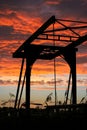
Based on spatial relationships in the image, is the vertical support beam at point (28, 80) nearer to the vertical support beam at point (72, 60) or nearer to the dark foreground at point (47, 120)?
the dark foreground at point (47, 120)

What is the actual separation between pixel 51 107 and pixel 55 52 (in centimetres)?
654

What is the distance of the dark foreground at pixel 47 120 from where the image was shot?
15000mm

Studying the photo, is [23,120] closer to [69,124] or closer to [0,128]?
[0,128]

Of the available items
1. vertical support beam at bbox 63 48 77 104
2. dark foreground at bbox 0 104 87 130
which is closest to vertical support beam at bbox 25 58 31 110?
dark foreground at bbox 0 104 87 130

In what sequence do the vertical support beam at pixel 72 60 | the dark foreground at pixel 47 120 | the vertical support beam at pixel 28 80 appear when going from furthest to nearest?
the vertical support beam at pixel 72 60 → the vertical support beam at pixel 28 80 → the dark foreground at pixel 47 120

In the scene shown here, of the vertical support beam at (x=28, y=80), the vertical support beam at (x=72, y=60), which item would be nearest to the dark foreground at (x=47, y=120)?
the vertical support beam at (x=28, y=80)

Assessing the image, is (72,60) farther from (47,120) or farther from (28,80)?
(47,120)

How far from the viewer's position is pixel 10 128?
699 inches

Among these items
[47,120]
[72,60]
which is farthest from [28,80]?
[47,120]

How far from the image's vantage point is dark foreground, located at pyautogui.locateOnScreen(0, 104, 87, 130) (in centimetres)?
1500

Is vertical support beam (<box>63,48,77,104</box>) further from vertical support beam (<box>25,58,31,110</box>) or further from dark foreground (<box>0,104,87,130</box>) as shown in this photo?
dark foreground (<box>0,104,87,130</box>)

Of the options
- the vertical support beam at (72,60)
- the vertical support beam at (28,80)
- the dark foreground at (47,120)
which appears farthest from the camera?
the vertical support beam at (72,60)

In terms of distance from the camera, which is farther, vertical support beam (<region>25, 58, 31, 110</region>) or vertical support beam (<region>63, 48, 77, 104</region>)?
vertical support beam (<region>63, 48, 77, 104</region>)

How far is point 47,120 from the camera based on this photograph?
16.2 m
